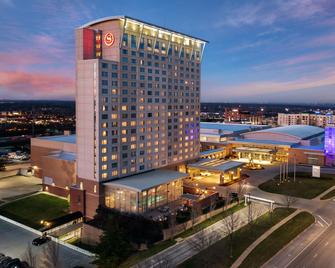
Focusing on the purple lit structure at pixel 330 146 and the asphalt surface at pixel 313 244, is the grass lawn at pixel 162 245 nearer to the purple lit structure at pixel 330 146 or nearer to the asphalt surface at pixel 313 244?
the asphalt surface at pixel 313 244

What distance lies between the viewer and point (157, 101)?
7644 cm

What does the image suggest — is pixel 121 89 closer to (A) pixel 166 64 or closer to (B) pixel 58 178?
(A) pixel 166 64

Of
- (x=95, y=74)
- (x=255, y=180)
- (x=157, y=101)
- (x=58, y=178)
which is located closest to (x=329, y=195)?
(x=255, y=180)

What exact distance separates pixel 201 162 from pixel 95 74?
41660 mm

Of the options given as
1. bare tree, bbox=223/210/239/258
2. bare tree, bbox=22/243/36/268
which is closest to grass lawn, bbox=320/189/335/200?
bare tree, bbox=223/210/239/258

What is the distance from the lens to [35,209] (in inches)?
2763

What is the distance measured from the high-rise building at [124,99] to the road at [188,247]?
21.6 m

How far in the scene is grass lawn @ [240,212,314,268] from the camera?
44000 mm

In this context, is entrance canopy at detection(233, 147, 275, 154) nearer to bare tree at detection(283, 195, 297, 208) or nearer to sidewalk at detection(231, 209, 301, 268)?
bare tree at detection(283, 195, 297, 208)

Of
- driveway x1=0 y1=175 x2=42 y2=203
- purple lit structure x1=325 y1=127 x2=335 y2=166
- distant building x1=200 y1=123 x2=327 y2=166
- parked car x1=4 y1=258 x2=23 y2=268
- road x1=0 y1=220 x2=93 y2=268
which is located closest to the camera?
parked car x1=4 y1=258 x2=23 y2=268

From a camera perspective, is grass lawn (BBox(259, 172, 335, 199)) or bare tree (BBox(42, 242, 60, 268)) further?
grass lawn (BBox(259, 172, 335, 199))

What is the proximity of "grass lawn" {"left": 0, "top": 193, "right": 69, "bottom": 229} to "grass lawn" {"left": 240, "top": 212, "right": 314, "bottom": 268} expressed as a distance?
40.0 meters

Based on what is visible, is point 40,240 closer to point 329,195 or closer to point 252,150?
point 329,195

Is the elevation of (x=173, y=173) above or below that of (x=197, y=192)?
above
